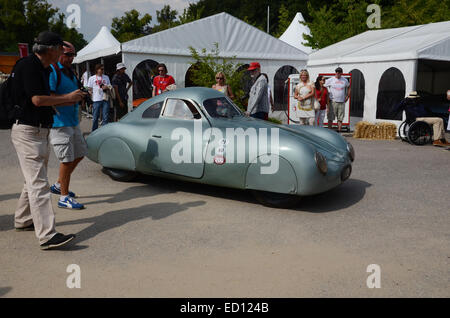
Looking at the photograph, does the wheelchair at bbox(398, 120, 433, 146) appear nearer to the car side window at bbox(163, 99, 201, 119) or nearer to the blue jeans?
the car side window at bbox(163, 99, 201, 119)

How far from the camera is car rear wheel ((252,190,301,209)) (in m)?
4.92

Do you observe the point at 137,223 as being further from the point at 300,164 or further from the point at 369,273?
the point at 369,273

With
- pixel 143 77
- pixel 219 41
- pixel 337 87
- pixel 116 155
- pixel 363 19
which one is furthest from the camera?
pixel 363 19

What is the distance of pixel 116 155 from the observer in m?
5.97

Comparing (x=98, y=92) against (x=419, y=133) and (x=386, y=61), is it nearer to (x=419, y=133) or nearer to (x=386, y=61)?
(x=419, y=133)

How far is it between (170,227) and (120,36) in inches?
1603

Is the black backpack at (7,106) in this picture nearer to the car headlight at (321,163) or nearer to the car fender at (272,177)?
the car fender at (272,177)

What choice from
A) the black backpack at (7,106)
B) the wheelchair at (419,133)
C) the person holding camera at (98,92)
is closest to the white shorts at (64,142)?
the black backpack at (7,106)

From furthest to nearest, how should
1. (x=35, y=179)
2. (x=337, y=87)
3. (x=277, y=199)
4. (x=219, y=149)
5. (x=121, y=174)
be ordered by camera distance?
(x=337, y=87) → (x=121, y=174) → (x=219, y=149) → (x=277, y=199) → (x=35, y=179)

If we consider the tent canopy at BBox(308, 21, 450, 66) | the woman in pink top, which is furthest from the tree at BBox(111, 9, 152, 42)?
the woman in pink top

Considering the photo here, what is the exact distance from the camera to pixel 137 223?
4.45 m

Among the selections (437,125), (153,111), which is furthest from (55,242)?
(437,125)

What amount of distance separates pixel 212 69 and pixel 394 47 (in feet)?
19.3

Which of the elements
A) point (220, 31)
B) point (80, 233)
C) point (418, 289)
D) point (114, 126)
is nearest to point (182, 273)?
point (80, 233)
